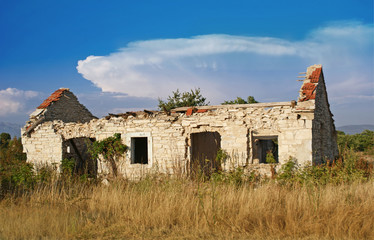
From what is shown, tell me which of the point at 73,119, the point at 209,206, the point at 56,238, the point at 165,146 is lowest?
the point at 56,238

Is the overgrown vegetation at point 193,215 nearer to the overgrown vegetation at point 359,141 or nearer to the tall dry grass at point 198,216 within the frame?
the tall dry grass at point 198,216

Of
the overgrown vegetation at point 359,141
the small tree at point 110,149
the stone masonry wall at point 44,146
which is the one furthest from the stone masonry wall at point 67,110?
the overgrown vegetation at point 359,141

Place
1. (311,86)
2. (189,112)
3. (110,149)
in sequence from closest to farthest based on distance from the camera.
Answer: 1. (311,86)
2. (189,112)
3. (110,149)

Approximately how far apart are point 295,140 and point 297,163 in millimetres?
735

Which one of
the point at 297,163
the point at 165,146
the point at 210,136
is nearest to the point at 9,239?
the point at 165,146

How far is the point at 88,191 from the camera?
302 inches

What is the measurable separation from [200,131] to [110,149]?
12.1ft

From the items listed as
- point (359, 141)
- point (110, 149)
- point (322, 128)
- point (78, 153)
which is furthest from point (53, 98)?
point (359, 141)

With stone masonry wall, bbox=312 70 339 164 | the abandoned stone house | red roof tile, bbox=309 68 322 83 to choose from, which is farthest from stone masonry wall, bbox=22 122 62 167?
red roof tile, bbox=309 68 322 83

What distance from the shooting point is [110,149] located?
469 inches

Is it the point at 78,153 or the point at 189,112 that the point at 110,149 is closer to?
the point at 189,112

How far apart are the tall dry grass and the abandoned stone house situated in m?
1.87

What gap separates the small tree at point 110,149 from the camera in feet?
39.0

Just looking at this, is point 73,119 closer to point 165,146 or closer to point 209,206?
point 165,146
